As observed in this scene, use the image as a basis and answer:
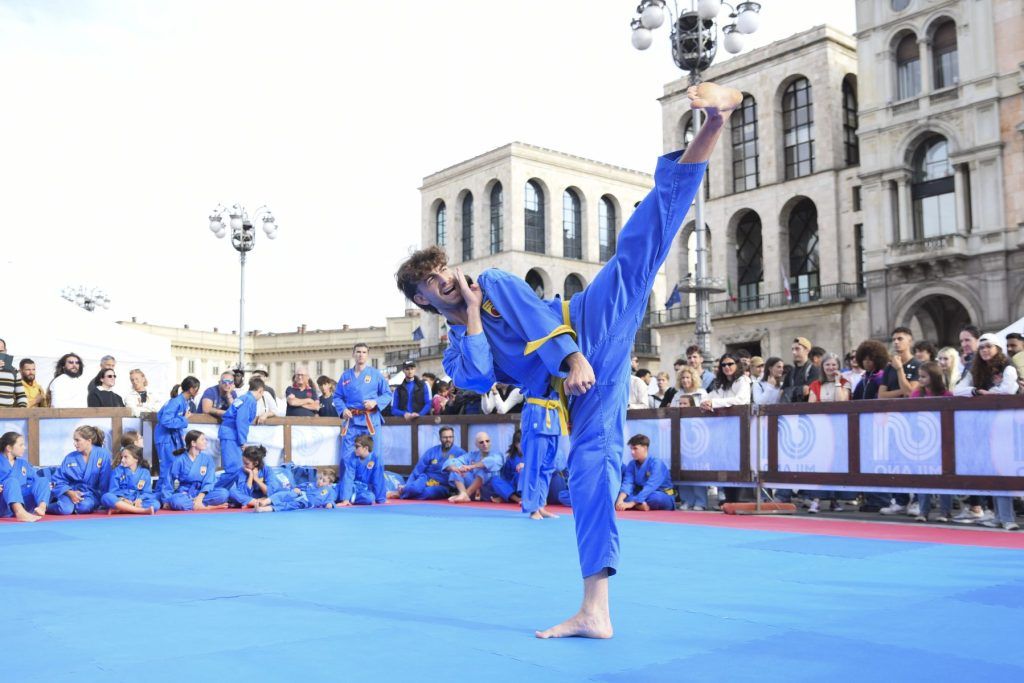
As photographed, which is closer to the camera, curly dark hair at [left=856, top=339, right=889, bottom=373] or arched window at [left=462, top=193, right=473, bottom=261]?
curly dark hair at [left=856, top=339, right=889, bottom=373]

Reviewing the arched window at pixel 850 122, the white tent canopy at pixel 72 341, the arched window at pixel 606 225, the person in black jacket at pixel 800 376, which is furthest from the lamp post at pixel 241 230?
the arched window at pixel 606 225

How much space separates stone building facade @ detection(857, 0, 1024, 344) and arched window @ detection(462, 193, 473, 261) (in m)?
30.2

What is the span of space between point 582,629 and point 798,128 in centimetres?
4392

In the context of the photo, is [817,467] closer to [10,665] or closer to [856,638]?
[856,638]

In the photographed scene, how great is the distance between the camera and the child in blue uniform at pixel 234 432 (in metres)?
12.7

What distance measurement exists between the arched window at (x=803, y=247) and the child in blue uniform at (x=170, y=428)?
35714mm

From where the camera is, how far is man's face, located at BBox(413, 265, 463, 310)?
13.6 ft

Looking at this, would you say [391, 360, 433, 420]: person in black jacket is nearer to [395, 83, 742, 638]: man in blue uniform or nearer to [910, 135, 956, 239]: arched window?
[395, 83, 742, 638]: man in blue uniform

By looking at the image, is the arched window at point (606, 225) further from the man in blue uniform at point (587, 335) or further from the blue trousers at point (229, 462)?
the man in blue uniform at point (587, 335)

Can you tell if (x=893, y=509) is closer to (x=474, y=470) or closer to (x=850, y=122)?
(x=474, y=470)

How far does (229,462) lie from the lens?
12.7 meters

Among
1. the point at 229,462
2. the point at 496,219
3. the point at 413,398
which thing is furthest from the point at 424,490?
the point at 496,219

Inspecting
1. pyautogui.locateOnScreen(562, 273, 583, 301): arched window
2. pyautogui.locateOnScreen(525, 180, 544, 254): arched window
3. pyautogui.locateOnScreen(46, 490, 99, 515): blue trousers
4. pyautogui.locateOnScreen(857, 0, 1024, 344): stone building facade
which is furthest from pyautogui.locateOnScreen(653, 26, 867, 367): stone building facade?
pyautogui.locateOnScreen(46, 490, 99, 515): blue trousers

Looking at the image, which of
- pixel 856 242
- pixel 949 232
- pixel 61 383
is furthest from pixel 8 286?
pixel 856 242
